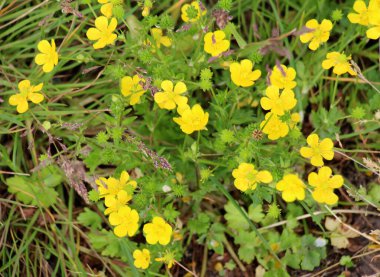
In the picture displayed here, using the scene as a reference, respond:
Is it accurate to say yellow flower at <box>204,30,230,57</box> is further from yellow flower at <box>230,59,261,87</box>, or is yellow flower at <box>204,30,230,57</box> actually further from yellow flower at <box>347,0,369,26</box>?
yellow flower at <box>347,0,369,26</box>

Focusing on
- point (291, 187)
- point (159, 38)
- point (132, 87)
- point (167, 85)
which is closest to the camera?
point (291, 187)

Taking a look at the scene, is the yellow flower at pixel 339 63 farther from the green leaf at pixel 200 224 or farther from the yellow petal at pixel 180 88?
the green leaf at pixel 200 224

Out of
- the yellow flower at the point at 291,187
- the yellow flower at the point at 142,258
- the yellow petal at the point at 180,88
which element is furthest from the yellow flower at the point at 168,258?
the yellow petal at the point at 180,88

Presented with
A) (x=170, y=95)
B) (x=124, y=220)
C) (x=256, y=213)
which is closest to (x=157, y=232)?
(x=124, y=220)

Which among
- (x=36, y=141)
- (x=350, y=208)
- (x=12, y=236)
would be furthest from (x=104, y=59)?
(x=350, y=208)

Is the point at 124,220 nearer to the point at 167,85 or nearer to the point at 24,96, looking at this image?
the point at 167,85
